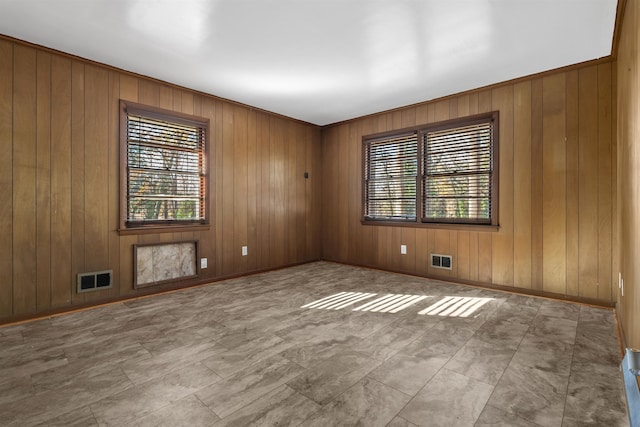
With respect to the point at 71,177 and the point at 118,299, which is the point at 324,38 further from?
the point at 118,299

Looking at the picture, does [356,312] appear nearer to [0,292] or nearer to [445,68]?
[445,68]

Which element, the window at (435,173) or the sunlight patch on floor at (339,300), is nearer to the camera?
the sunlight patch on floor at (339,300)

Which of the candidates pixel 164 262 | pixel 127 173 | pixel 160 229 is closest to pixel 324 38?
pixel 127 173

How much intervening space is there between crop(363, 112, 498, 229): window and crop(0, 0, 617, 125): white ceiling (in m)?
0.64

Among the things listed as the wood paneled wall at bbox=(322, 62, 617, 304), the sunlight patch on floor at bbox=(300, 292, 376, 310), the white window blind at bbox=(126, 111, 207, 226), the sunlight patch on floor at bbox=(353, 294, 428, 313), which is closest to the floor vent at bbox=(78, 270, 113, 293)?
the white window blind at bbox=(126, 111, 207, 226)

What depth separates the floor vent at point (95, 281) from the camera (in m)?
3.24

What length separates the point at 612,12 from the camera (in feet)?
8.16

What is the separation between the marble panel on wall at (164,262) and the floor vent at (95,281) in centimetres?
27

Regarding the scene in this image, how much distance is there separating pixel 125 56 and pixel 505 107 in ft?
13.5

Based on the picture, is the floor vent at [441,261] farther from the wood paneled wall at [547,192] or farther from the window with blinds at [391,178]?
the window with blinds at [391,178]

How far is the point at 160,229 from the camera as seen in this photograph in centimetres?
379

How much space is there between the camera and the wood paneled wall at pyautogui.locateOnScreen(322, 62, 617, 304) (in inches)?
128

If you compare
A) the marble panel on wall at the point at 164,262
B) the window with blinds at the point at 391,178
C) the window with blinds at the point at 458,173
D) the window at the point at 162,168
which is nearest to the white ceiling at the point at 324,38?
the window at the point at 162,168

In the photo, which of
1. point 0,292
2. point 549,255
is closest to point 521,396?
point 549,255
